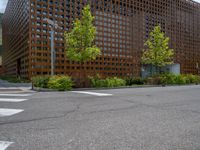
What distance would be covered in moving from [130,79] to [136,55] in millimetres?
21161

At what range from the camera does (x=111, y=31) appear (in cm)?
3584

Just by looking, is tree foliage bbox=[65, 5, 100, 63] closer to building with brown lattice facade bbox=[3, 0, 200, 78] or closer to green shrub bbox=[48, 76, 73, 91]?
green shrub bbox=[48, 76, 73, 91]

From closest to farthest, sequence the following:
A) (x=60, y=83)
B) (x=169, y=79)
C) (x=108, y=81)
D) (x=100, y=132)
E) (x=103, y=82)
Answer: (x=100, y=132) → (x=60, y=83) → (x=103, y=82) → (x=108, y=81) → (x=169, y=79)

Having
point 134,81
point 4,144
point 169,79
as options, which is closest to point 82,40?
point 134,81

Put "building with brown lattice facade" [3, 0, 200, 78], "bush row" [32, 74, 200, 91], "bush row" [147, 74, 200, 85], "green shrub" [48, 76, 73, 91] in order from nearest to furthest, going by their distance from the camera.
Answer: "green shrub" [48, 76, 73, 91]
"bush row" [32, 74, 200, 91]
"bush row" [147, 74, 200, 85]
"building with brown lattice facade" [3, 0, 200, 78]

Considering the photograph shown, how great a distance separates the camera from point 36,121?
4.27 metres

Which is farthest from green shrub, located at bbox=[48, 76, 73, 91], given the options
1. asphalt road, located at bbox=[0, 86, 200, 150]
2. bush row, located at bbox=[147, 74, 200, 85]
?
bush row, located at bbox=[147, 74, 200, 85]

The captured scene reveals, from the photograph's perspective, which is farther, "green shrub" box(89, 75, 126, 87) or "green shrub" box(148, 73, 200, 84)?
"green shrub" box(148, 73, 200, 84)

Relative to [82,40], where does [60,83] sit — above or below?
below

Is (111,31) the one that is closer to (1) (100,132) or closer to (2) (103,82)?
(2) (103,82)

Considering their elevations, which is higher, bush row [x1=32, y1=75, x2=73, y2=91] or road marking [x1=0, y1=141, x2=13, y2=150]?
bush row [x1=32, y1=75, x2=73, y2=91]

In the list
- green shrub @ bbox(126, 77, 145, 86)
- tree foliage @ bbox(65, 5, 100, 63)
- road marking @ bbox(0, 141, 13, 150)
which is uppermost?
tree foliage @ bbox(65, 5, 100, 63)

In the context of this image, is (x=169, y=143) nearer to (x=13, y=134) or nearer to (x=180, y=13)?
(x=13, y=134)

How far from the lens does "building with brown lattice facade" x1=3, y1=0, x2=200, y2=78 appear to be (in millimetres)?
28781
